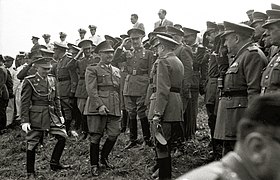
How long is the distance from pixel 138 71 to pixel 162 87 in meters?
2.91

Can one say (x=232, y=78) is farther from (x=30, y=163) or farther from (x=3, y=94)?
(x=3, y=94)

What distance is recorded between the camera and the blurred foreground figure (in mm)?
1667

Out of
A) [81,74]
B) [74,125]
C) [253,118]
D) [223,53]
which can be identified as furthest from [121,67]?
[253,118]

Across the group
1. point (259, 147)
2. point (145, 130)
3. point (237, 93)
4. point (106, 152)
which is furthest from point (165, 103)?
point (259, 147)

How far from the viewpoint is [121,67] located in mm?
10750

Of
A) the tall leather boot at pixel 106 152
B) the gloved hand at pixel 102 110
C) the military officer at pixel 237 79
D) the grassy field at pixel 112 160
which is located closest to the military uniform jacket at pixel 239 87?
the military officer at pixel 237 79

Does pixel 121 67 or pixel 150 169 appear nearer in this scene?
pixel 150 169

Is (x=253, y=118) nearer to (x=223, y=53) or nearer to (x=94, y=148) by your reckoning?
(x=223, y=53)

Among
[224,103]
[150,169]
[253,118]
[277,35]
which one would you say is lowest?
[150,169]

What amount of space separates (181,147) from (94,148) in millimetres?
1595

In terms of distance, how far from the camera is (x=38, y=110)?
8.07 meters

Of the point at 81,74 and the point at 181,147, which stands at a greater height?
the point at 81,74

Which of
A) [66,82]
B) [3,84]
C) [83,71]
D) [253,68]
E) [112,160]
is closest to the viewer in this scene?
[253,68]

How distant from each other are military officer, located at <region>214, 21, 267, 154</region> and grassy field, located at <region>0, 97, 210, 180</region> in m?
1.84
